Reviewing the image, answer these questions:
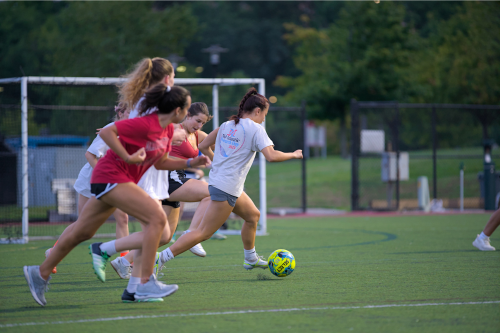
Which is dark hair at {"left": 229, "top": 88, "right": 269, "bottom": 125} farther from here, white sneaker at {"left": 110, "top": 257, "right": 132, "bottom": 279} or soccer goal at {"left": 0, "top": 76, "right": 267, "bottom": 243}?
white sneaker at {"left": 110, "top": 257, "right": 132, "bottom": 279}

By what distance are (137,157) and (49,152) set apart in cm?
1404

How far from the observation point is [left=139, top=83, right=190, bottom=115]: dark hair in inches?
192

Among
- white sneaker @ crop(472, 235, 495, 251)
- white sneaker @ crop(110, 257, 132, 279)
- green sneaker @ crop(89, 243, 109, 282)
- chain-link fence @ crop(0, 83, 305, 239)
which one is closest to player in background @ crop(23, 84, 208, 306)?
green sneaker @ crop(89, 243, 109, 282)

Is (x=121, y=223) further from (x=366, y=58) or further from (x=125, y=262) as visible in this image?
(x=366, y=58)

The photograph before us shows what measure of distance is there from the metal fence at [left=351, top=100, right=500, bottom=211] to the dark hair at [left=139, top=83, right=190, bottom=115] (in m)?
13.4

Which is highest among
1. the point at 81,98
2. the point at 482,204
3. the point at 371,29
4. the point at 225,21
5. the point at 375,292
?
the point at 225,21

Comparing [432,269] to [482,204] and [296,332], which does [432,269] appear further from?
[482,204]

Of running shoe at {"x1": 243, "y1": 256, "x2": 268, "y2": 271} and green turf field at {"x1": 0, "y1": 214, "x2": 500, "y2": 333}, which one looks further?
running shoe at {"x1": 243, "y1": 256, "x2": 268, "y2": 271}

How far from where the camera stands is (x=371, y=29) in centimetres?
2752

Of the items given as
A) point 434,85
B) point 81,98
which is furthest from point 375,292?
point 434,85

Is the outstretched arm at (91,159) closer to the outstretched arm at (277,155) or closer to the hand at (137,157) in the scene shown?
the outstretched arm at (277,155)

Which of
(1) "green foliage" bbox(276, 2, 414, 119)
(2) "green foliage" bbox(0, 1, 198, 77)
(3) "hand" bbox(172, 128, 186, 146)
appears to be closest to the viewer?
(3) "hand" bbox(172, 128, 186, 146)

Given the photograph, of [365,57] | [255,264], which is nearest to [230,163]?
[255,264]

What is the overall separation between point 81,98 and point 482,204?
56.5 feet
